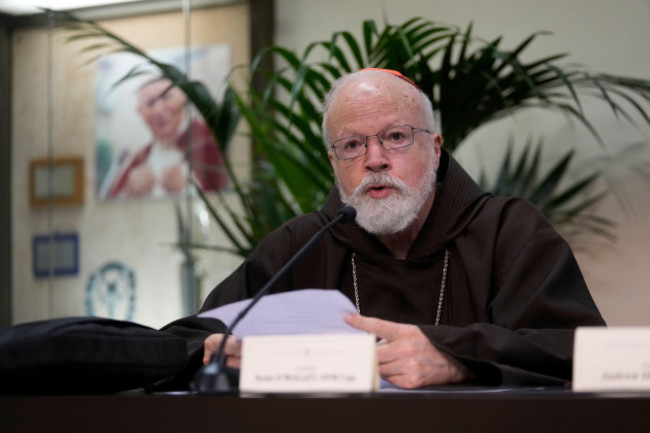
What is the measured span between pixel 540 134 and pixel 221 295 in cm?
282

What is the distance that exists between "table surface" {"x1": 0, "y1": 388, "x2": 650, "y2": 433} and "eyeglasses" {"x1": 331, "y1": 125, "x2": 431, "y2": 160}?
4.78ft

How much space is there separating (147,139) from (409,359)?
13.1ft

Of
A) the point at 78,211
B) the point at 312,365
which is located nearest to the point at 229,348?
the point at 312,365

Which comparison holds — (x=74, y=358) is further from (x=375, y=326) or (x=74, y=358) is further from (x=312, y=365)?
(x=375, y=326)

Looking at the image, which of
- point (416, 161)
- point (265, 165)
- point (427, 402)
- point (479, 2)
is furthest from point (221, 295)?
point (479, 2)

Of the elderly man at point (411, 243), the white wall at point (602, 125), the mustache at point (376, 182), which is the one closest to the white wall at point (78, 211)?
the white wall at point (602, 125)

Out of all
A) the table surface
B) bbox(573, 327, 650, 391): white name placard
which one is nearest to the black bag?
the table surface

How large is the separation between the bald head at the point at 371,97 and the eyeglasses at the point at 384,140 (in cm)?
6

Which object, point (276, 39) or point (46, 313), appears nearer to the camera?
point (46, 313)

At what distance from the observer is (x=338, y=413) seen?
4.49 feet

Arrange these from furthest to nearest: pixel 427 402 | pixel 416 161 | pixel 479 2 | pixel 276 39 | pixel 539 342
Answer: pixel 276 39, pixel 479 2, pixel 416 161, pixel 539 342, pixel 427 402

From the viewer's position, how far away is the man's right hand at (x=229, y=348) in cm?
214

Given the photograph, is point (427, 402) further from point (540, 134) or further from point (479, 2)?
point (479, 2)

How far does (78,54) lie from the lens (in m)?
5.69
